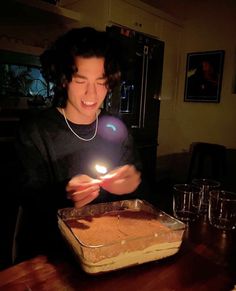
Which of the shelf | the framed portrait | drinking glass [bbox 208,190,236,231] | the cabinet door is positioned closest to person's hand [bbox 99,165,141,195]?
drinking glass [bbox 208,190,236,231]

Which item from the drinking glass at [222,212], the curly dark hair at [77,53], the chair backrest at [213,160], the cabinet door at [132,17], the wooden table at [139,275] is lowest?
the chair backrest at [213,160]

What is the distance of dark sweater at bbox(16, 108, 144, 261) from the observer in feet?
3.45

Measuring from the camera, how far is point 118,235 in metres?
0.76

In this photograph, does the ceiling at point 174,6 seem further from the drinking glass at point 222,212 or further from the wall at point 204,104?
the drinking glass at point 222,212

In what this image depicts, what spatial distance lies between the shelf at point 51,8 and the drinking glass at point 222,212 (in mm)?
2053

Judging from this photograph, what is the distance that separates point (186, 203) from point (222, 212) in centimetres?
13

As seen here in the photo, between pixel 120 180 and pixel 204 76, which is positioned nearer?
pixel 120 180

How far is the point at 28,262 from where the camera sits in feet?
2.38

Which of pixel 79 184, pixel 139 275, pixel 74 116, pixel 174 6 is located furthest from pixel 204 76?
pixel 139 275

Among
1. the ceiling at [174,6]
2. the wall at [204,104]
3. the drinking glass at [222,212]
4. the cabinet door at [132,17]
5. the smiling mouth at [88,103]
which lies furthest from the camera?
the ceiling at [174,6]

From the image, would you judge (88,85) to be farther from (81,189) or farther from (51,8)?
(51,8)

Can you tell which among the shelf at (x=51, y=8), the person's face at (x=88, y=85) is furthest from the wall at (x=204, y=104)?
the person's face at (x=88, y=85)

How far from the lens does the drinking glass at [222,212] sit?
0.97m

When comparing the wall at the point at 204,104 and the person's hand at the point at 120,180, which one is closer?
the person's hand at the point at 120,180
